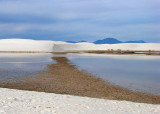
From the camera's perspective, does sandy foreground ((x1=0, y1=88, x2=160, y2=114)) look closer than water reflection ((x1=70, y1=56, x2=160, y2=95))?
Yes

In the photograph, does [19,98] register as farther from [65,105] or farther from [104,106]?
[104,106]

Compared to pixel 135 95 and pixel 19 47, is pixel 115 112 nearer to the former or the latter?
pixel 135 95

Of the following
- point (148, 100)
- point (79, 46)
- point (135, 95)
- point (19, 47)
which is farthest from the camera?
point (79, 46)

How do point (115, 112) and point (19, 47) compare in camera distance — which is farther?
point (19, 47)

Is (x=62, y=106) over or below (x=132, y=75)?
over

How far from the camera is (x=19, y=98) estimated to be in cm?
786

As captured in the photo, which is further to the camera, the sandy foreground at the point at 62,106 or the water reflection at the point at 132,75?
the water reflection at the point at 132,75

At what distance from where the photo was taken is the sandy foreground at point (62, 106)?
21.3ft

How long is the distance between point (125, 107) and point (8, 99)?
363 centimetres

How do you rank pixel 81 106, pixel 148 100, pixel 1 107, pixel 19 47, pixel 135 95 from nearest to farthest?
pixel 1 107
pixel 81 106
pixel 148 100
pixel 135 95
pixel 19 47

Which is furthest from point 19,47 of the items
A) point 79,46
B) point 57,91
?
point 57,91

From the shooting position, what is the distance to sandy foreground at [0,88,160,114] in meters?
6.50

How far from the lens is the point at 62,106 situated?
7.12 meters

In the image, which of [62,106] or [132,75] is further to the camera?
[132,75]
